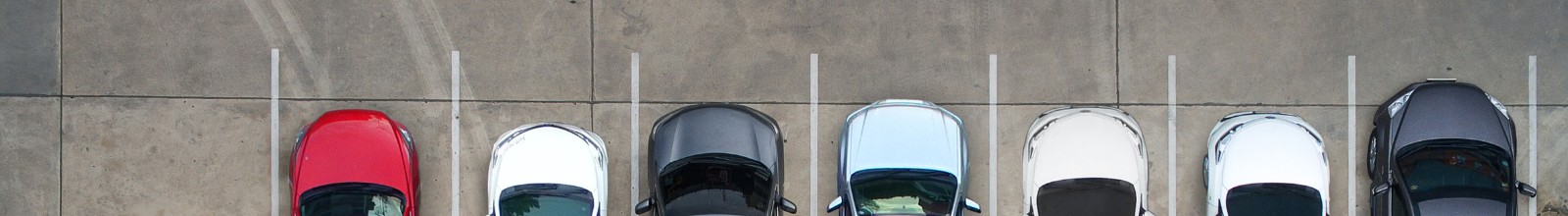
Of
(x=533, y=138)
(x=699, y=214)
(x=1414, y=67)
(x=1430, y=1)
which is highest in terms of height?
(x=1430, y=1)

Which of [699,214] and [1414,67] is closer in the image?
[699,214]

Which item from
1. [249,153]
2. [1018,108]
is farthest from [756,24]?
[249,153]

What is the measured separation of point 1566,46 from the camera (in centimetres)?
790

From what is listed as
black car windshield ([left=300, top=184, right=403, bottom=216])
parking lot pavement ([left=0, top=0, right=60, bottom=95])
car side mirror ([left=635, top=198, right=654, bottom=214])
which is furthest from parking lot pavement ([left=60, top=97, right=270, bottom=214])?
car side mirror ([left=635, top=198, right=654, bottom=214])

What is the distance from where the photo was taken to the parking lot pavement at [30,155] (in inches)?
304

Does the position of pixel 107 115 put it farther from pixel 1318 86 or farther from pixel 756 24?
pixel 1318 86

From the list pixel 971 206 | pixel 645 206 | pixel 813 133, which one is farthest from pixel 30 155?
pixel 971 206

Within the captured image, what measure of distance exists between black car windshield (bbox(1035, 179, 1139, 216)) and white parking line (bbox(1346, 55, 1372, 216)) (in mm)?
1865

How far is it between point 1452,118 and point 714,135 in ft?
16.4

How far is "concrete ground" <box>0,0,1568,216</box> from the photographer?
7.71 metres

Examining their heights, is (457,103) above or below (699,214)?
above

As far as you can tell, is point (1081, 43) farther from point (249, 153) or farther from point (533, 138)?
point (249, 153)

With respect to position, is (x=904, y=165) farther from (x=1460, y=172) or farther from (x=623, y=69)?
(x=1460, y=172)

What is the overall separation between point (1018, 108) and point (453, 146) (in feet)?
13.4
